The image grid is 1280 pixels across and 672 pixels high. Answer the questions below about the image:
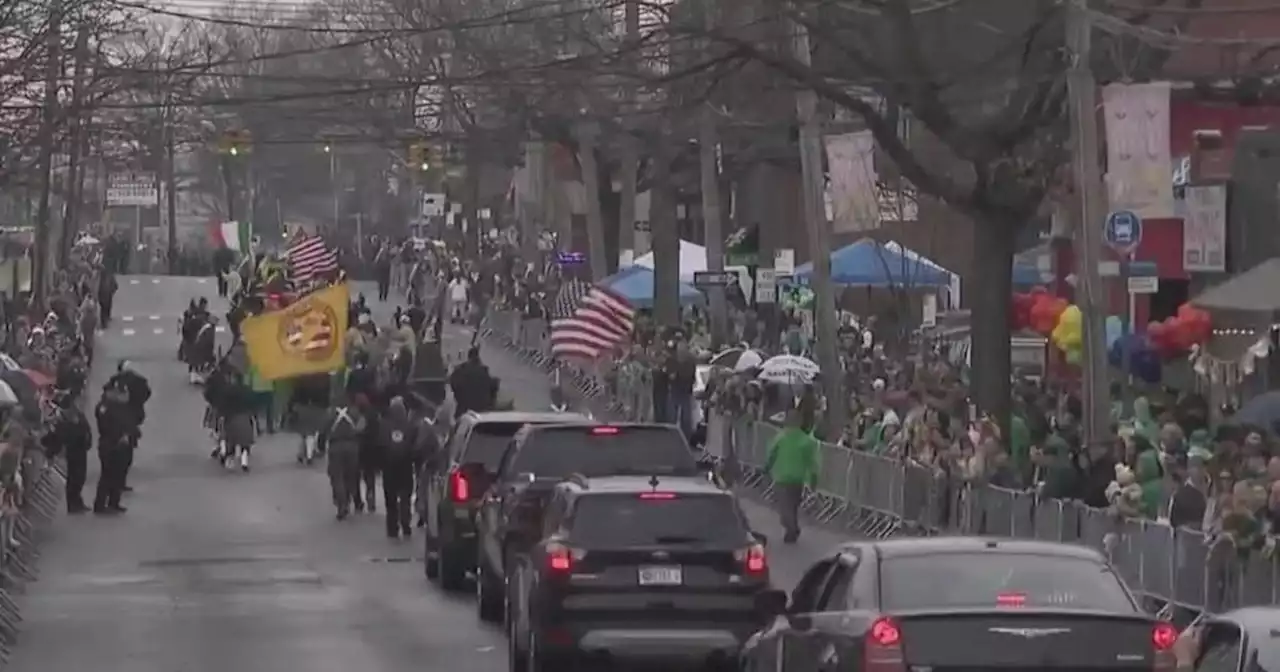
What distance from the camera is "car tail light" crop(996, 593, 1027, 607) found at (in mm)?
12648

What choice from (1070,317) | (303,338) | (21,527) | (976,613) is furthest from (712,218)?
(976,613)

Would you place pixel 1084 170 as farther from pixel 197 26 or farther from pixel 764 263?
pixel 197 26

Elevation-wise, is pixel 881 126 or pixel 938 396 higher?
pixel 881 126

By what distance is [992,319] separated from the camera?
1292 inches

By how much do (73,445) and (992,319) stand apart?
11556 mm

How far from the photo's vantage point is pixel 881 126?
103ft

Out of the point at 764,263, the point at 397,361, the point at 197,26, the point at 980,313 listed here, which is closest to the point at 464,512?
the point at 980,313

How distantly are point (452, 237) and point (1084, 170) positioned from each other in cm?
8450

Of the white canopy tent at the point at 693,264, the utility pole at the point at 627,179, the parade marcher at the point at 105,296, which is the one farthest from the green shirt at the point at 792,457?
the parade marcher at the point at 105,296

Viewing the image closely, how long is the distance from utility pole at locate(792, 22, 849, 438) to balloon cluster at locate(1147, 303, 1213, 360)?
4.18 meters

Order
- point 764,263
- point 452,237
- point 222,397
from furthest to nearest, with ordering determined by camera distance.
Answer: point 452,237 → point 764,263 → point 222,397

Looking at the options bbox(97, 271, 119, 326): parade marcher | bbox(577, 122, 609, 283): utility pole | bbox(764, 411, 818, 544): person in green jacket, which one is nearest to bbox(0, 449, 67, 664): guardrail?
bbox(764, 411, 818, 544): person in green jacket

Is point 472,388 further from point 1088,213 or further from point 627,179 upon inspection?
point 627,179

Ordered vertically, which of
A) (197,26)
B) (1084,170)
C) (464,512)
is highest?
(197,26)
